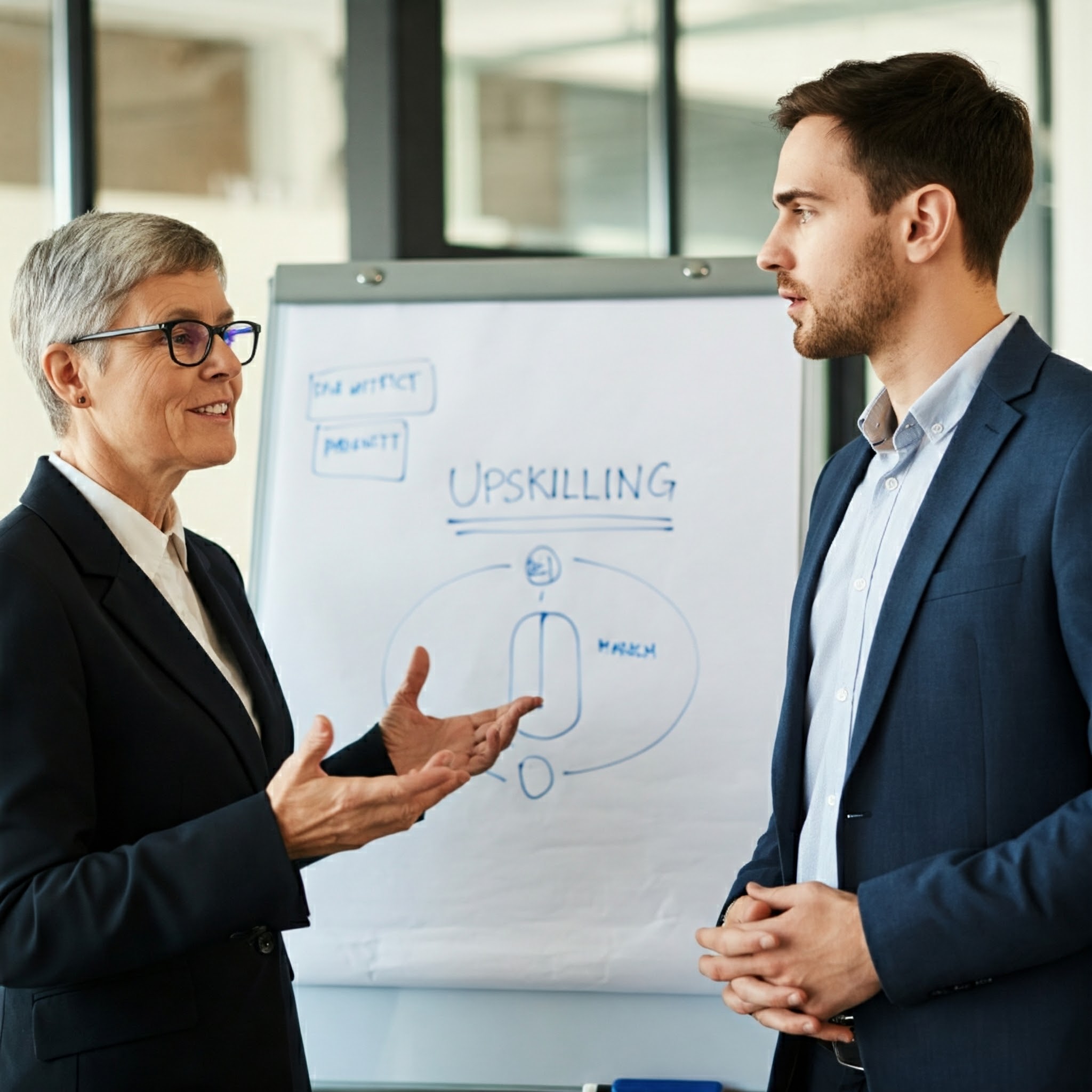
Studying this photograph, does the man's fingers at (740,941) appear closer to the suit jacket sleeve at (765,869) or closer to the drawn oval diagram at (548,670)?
the suit jacket sleeve at (765,869)

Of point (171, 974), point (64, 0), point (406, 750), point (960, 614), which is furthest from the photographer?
point (64, 0)

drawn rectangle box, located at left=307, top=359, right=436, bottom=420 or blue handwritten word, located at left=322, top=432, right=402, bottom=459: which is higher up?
drawn rectangle box, located at left=307, top=359, right=436, bottom=420

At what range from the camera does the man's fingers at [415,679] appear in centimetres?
178

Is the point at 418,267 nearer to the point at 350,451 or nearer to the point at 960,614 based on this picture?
the point at 350,451

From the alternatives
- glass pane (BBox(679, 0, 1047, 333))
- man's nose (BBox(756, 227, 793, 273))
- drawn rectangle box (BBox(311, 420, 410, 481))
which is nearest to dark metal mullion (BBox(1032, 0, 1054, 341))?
glass pane (BBox(679, 0, 1047, 333))

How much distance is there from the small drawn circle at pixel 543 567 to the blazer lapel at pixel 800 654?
56 cm

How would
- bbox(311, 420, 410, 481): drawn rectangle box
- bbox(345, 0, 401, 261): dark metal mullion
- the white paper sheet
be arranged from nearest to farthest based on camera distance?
the white paper sheet → bbox(311, 420, 410, 481): drawn rectangle box → bbox(345, 0, 401, 261): dark metal mullion

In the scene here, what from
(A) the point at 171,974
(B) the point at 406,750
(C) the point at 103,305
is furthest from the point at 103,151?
(A) the point at 171,974

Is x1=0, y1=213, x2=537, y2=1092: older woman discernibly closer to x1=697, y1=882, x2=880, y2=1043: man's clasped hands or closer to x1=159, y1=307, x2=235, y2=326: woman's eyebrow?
x1=159, y1=307, x2=235, y2=326: woman's eyebrow

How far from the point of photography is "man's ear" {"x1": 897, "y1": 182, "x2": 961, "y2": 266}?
4.38 ft

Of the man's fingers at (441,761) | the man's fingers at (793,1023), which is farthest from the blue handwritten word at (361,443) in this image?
the man's fingers at (793,1023)

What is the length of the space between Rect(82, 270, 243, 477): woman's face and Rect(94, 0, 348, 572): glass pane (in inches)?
50.6

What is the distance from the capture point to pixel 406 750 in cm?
180

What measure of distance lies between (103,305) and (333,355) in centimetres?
62
